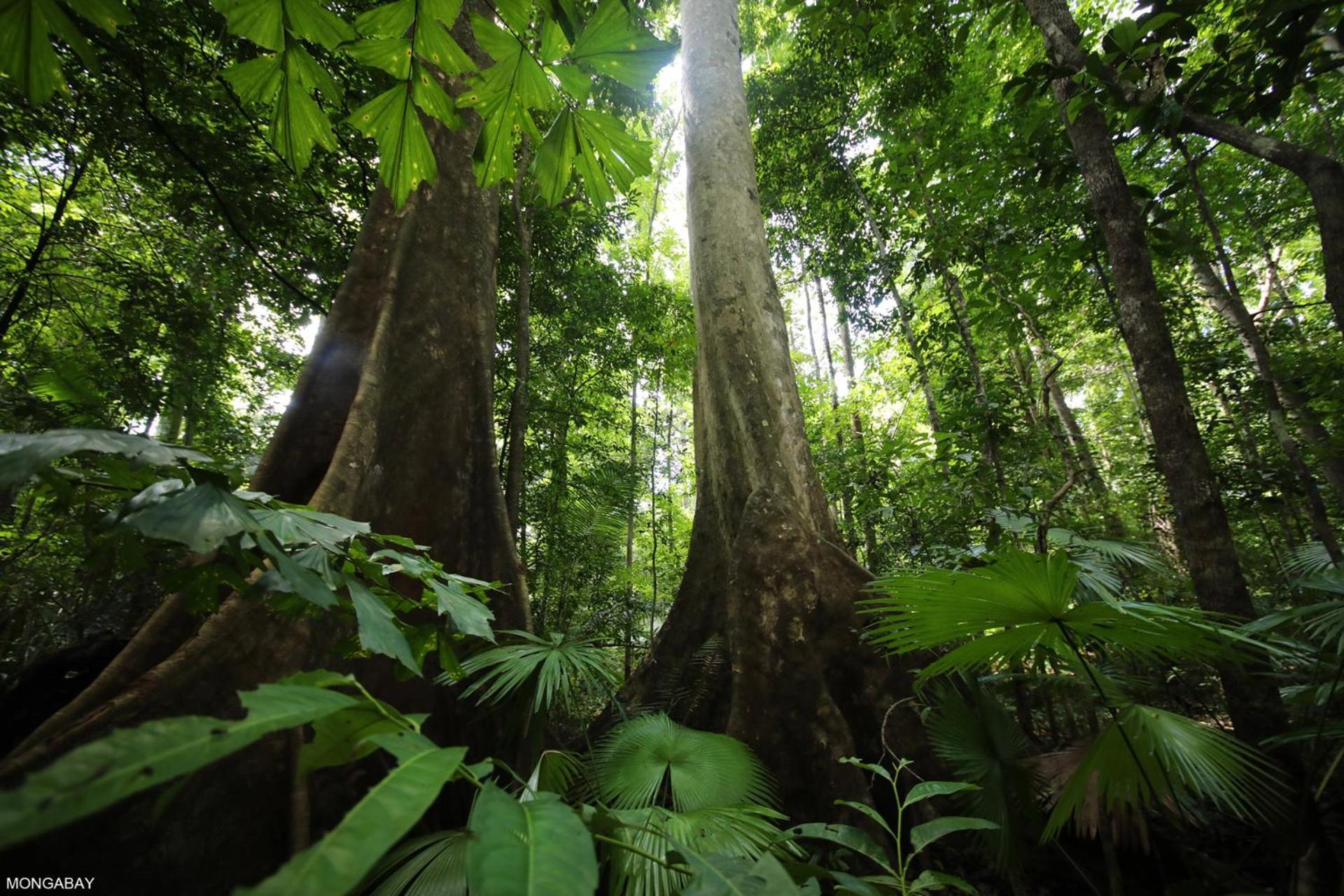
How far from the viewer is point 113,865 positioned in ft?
3.96

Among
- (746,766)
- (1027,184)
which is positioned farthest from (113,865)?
(1027,184)

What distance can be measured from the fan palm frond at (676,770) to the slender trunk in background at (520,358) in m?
2.28

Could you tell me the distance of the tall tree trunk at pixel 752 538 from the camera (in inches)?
93.3

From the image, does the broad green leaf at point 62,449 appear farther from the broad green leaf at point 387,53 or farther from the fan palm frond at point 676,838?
the fan palm frond at point 676,838

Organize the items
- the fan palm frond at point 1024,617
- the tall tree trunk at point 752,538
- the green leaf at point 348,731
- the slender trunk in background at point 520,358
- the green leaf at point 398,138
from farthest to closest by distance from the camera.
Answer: the slender trunk in background at point 520,358
the tall tree trunk at point 752,538
the fan palm frond at point 1024,617
the green leaf at point 398,138
the green leaf at point 348,731

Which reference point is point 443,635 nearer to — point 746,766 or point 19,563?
point 746,766

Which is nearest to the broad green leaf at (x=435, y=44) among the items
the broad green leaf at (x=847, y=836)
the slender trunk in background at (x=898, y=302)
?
the broad green leaf at (x=847, y=836)

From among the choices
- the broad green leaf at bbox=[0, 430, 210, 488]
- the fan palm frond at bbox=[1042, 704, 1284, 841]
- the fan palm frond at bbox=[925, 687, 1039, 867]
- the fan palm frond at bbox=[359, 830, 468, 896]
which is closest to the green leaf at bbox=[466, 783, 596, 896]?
the broad green leaf at bbox=[0, 430, 210, 488]

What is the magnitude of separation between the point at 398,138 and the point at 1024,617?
1787mm

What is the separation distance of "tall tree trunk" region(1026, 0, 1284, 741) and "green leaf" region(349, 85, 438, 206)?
290cm

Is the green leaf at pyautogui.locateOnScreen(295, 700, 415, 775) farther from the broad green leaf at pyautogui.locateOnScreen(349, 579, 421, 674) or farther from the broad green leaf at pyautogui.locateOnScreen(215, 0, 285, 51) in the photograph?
the broad green leaf at pyautogui.locateOnScreen(215, 0, 285, 51)

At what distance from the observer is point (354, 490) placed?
213 cm

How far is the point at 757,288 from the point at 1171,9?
2.20m

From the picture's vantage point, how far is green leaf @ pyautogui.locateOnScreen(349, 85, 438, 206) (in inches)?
41.1
